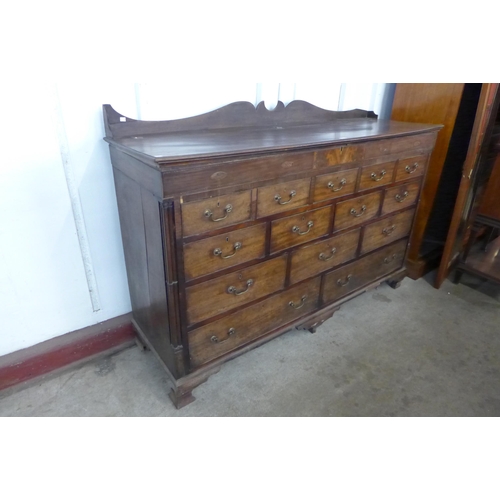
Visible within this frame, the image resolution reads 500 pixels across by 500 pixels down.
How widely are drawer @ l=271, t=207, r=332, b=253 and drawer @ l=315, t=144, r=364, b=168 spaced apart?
0.21m

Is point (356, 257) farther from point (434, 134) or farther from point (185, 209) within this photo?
point (185, 209)

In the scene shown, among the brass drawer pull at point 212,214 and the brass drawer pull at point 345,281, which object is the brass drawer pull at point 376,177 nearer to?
the brass drawer pull at point 345,281

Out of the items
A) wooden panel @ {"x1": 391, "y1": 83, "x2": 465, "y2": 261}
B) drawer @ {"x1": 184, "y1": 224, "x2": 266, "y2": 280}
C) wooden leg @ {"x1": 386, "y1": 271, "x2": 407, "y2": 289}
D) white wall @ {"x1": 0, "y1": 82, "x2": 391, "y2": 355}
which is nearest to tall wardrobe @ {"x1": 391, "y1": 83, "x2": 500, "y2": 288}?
wooden panel @ {"x1": 391, "y1": 83, "x2": 465, "y2": 261}

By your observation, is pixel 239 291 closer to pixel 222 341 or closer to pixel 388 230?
pixel 222 341

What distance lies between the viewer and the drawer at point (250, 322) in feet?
5.05

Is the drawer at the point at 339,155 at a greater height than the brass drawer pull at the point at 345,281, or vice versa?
the drawer at the point at 339,155

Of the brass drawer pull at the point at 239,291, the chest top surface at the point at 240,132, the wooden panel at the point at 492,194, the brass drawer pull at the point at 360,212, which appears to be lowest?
the brass drawer pull at the point at 239,291

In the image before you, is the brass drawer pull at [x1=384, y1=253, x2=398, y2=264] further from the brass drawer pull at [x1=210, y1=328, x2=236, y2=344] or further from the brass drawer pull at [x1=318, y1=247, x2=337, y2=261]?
the brass drawer pull at [x1=210, y1=328, x2=236, y2=344]

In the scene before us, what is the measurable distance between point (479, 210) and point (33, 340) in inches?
109

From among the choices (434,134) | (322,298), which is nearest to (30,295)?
(322,298)

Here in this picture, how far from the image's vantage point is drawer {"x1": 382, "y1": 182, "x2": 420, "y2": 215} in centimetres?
200

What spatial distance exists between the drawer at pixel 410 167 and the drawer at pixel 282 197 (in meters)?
0.69

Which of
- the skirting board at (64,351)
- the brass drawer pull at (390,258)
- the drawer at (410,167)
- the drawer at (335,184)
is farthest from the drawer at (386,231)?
the skirting board at (64,351)

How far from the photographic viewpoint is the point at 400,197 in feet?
6.77
